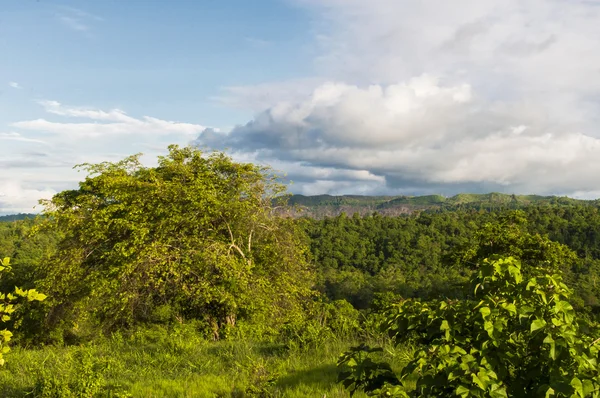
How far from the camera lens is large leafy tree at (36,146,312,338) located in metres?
17.7

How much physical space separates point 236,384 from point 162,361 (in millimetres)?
3303

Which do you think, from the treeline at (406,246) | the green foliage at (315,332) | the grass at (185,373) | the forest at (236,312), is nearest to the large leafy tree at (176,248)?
the forest at (236,312)

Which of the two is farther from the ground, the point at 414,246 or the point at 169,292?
the point at 169,292

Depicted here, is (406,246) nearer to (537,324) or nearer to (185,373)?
(185,373)

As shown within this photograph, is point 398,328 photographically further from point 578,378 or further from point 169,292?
point 169,292

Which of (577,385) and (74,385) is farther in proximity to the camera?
(74,385)

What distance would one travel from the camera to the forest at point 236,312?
9.47ft

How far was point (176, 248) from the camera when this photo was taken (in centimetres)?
1809

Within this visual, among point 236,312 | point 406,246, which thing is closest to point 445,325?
point 236,312

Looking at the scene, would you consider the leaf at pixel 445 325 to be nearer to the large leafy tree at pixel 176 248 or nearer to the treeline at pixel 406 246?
the large leafy tree at pixel 176 248

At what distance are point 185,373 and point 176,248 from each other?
10.3 meters

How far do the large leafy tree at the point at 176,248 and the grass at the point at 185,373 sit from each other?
6.27m

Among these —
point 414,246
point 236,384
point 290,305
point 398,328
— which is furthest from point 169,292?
point 414,246

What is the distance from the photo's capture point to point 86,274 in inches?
786
